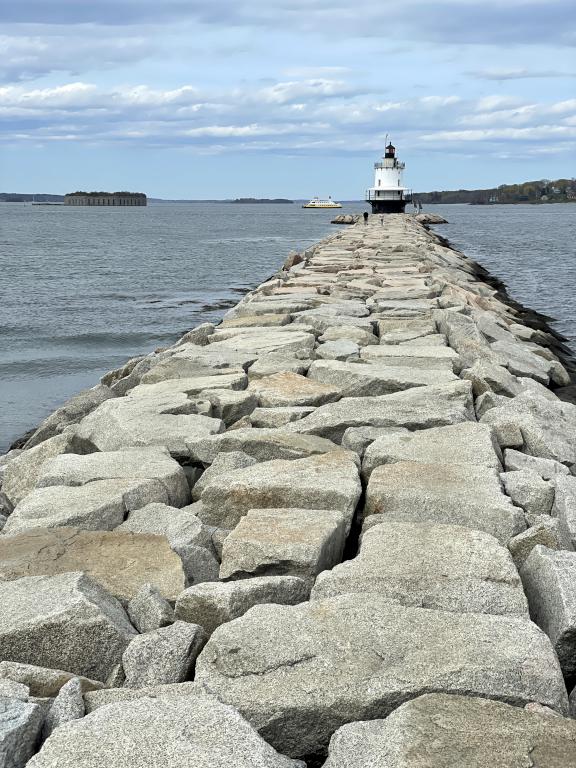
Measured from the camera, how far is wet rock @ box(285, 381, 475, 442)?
12.6ft

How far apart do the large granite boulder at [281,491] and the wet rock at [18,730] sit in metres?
1.28

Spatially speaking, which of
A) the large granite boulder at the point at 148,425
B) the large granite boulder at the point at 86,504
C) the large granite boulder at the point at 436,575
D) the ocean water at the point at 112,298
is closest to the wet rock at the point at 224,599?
the large granite boulder at the point at 436,575

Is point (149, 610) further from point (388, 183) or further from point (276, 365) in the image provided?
point (388, 183)

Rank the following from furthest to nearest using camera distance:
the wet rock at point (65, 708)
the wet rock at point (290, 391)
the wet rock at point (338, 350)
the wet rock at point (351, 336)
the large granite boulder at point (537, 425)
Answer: the wet rock at point (351, 336), the wet rock at point (338, 350), the wet rock at point (290, 391), the large granite boulder at point (537, 425), the wet rock at point (65, 708)

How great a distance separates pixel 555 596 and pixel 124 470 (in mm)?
1754

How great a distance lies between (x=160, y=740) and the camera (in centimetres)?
169

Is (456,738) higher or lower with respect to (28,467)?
higher

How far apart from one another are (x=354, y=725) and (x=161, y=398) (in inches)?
114

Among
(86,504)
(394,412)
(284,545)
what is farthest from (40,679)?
(394,412)

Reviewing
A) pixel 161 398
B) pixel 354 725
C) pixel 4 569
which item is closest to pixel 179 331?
pixel 161 398

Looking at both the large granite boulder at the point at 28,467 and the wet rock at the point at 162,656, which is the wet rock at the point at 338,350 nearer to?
the large granite boulder at the point at 28,467

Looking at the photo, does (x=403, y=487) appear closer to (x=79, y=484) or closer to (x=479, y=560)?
(x=479, y=560)

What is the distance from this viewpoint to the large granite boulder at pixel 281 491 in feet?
9.80

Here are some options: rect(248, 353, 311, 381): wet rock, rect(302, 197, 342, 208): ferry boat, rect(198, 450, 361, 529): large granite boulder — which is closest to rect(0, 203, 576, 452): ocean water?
rect(248, 353, 311, 381): wet rock
